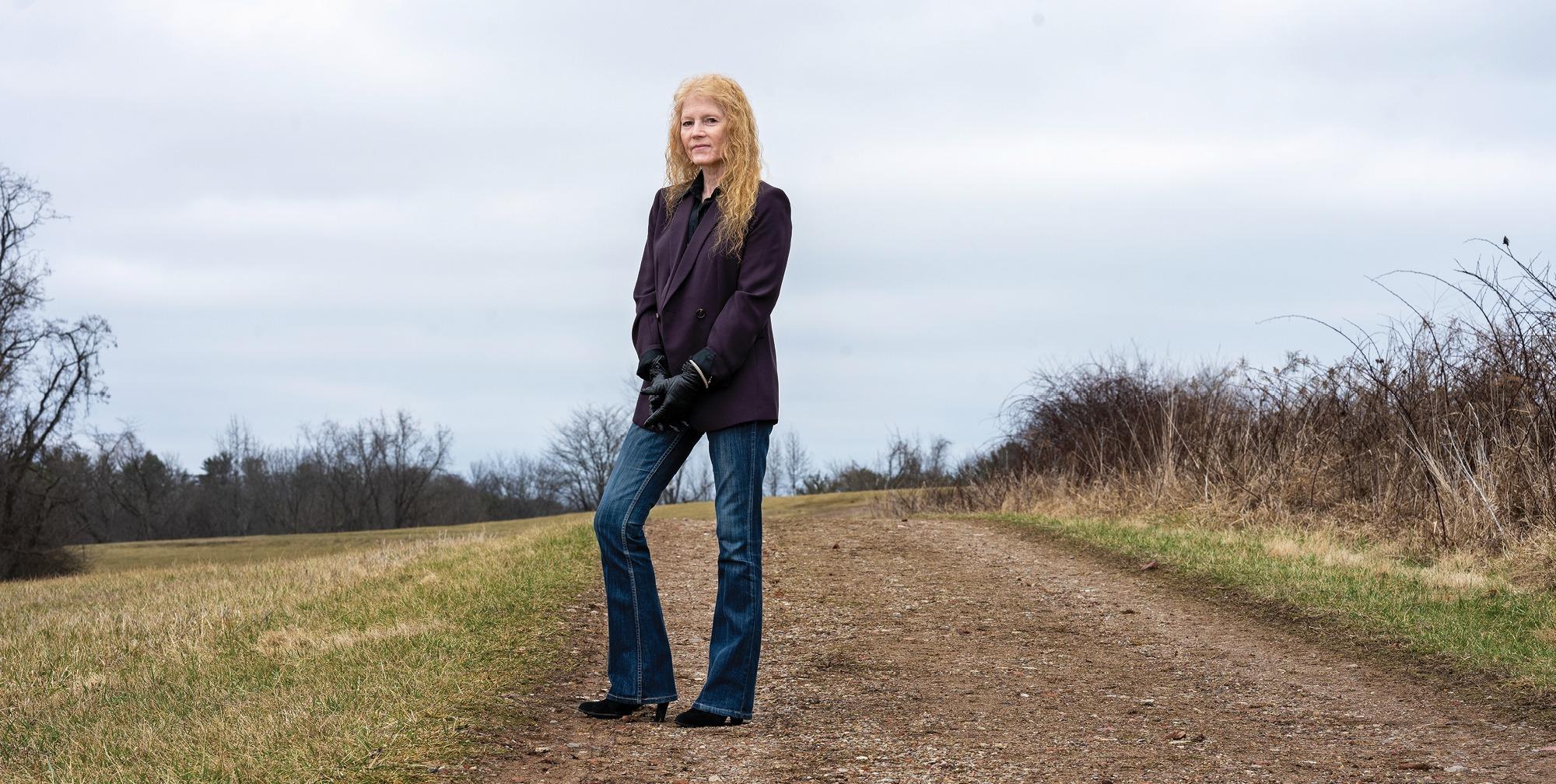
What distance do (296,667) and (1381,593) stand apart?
6421mm

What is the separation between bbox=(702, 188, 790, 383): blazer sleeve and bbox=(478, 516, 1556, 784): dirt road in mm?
1391

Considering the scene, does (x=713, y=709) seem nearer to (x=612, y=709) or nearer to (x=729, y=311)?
(x=612, y=709)

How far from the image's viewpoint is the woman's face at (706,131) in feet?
15.3

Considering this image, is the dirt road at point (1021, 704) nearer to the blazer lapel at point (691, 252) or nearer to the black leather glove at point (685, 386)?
the black leather glove at point (685, 386)

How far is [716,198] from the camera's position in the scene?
4.68 metres

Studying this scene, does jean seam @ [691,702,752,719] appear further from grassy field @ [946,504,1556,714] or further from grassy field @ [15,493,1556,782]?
grassy field @ [946,504,1556,714]

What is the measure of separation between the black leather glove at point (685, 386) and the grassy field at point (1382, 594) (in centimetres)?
366

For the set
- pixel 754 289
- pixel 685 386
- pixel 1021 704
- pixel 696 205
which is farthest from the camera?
pixel 1021 704

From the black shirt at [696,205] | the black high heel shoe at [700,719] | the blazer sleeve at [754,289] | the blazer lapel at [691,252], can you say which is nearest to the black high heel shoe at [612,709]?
the black high heel shoe at [700,719]

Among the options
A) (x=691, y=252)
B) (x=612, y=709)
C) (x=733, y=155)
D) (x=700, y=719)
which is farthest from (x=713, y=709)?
(x=733, y=155)

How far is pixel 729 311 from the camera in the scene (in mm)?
4484

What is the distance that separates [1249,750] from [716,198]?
9.08 feet

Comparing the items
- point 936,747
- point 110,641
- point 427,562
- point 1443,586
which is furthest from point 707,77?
point 427,562

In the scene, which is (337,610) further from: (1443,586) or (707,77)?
(1443,586)
